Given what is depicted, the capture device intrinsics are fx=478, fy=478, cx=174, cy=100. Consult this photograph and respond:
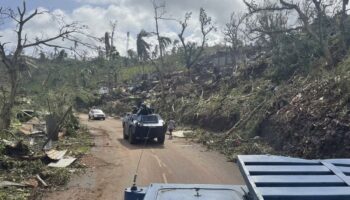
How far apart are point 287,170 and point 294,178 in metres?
0.18

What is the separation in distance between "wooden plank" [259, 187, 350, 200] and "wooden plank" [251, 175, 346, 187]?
0.29 ft

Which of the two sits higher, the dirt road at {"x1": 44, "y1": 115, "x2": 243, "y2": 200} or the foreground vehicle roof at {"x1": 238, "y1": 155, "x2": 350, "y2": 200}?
the foreground vehicle roof at {"x1": 238, "y1": 155, "x2": 350, "y2": 200}

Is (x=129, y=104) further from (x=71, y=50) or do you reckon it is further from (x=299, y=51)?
(x=71, y=50)

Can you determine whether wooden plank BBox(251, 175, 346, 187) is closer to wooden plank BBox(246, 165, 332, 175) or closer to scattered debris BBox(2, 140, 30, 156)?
wooden plank BBox(246, 165, 332, 175)

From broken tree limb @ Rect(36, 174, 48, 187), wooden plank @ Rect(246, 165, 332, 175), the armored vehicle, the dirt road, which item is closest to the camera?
wooden plank @ Rect(246, 165, 332, 175)

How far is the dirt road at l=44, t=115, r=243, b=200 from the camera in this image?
13.3m

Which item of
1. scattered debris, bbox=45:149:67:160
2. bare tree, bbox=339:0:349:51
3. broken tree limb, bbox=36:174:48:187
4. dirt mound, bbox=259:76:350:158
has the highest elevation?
bare tree, bbox=339:0:349:51

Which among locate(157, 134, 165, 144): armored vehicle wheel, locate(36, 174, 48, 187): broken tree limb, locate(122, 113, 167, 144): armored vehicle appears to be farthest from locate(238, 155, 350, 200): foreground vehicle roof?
locate(157, 134, 165, 144): armored vehicle wheel

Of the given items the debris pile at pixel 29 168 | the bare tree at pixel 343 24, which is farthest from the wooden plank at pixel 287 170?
the bare tree at pixel 343 24

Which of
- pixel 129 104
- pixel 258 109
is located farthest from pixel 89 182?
pixel 129 104

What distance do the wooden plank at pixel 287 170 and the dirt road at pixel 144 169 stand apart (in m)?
8.50

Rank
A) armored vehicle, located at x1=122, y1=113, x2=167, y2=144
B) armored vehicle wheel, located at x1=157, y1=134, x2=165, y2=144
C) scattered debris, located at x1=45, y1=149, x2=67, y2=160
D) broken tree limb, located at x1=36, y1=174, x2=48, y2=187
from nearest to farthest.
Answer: broken tree limb, located at x1=36, y1=174, x2=48, y2=187 < scattered debris, located at x1=45, y1=149, x2=67, y2=160 < armored vehicle, located at x1=122, y1=113, x2=167, y2=144 < armored vehicle wheel, located at x1=157, y1=134, x2=165, y2=144

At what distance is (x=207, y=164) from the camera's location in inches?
701

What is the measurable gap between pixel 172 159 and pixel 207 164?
1867mm
